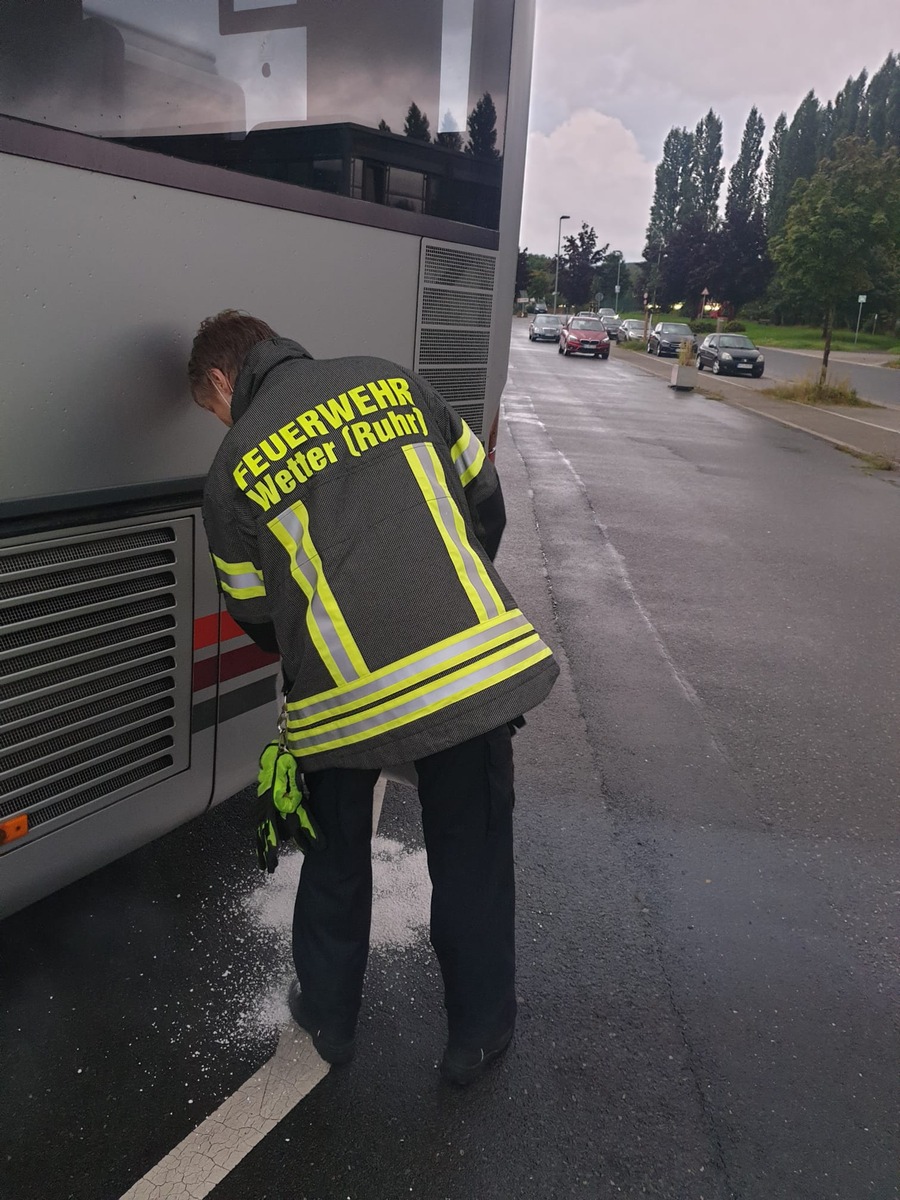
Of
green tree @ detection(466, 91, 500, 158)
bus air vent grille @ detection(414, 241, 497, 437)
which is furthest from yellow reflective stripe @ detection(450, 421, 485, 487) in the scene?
green tree @ detection(466, 91, 500, 158)

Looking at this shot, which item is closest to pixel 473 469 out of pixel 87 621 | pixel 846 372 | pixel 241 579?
pixel 241 579

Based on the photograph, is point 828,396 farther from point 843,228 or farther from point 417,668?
point 417,668

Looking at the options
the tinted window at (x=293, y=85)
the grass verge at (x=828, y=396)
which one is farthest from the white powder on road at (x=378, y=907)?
the grass verge at (x=828, y=396)

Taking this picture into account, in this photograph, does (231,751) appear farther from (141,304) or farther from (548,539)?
(548,539)

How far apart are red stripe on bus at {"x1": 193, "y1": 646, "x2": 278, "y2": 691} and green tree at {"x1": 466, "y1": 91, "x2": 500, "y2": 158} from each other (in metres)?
2.07

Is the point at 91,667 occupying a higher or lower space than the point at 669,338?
higher

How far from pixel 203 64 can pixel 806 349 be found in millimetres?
57441

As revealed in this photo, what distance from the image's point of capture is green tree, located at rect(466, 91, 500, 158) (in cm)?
348

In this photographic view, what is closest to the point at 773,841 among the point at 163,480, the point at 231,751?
the point at 231,751

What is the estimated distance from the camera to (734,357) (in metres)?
31.5

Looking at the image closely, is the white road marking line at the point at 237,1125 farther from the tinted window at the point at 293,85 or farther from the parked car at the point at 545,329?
the parked car at the point at 545,329

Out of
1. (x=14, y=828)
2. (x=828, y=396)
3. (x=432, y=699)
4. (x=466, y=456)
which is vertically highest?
(x=466, y=456)

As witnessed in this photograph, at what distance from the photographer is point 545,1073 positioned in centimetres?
251

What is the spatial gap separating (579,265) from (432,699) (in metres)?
96.4
